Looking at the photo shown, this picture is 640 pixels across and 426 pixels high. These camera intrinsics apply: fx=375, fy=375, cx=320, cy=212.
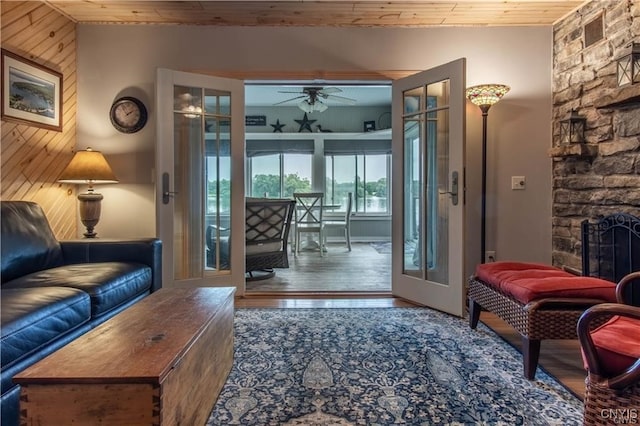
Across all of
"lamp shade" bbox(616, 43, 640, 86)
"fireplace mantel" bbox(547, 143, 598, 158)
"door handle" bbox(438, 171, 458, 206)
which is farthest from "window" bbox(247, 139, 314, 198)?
"lamp shade" bbox(616, 43, 640, 86)

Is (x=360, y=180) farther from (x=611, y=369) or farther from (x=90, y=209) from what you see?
(x=611, y=369)

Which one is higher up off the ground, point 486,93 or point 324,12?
point 324,12

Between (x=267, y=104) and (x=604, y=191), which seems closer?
(x=604, y=191)

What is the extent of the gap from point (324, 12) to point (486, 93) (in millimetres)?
1516

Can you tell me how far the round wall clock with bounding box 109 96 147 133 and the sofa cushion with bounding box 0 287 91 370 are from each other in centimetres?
195

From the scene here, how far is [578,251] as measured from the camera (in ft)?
10.1

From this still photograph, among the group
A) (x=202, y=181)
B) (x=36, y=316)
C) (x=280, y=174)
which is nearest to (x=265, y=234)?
(x=202, y=181)

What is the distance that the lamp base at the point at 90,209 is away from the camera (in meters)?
3.04

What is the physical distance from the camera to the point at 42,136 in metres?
A: 3.00

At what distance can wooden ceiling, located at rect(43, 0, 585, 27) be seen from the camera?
9.90ft

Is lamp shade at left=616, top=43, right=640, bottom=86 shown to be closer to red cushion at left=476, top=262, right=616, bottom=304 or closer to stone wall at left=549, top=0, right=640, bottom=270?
stone wall at left=549, top=0, right=640, bottom=270

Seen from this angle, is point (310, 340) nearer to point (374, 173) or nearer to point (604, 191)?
point (604, 191)

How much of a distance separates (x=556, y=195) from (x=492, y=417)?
247 cm

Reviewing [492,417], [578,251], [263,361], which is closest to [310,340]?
[263,361]
